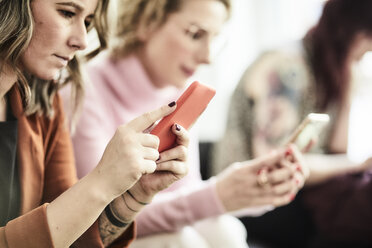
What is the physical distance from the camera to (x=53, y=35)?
669 mm

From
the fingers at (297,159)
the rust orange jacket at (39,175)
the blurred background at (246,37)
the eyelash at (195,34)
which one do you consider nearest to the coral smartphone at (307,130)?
the fingers at (297,159)

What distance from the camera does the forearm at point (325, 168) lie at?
1391 mm

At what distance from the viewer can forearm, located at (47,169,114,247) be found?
62 centimetres

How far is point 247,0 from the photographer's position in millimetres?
2666

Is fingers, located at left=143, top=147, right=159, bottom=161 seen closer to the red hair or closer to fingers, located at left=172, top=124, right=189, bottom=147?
fingers, located at left=172, top=124, right=189, bottom=147

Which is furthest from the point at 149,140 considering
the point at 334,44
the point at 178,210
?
the point at 334,44

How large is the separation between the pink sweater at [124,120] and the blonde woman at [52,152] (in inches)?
6.7

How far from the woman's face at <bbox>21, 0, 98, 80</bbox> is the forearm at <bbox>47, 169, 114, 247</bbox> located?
0.59 feet

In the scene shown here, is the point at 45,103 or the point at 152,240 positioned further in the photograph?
the point at 152,240

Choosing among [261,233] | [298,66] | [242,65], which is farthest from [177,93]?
[242,65]

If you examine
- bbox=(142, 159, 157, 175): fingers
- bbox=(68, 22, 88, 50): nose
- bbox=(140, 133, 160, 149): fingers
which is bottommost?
bbox=(142, 159, 157, 175): fingers

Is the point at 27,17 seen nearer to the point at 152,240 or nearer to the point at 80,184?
the point at 80,184

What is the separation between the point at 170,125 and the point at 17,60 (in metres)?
0.24

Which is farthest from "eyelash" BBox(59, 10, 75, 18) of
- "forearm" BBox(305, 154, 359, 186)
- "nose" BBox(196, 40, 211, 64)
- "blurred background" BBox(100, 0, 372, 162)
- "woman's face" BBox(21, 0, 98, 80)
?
"blurred background" BBox(100, 0, 372, 162)
